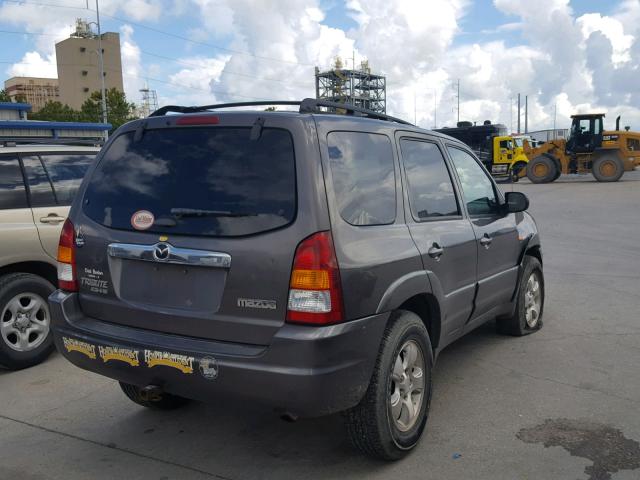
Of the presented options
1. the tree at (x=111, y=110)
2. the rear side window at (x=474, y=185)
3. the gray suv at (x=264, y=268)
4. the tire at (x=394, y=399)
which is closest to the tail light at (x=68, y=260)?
the gray suv at (x=264, y=268)

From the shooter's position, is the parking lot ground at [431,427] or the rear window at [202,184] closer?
the rear window at [202,184]

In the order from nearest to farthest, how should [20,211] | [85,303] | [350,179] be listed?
1. [350,179]
2. [85,303]
3. [20,211]

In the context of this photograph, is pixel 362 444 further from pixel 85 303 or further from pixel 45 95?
pixel 45 95

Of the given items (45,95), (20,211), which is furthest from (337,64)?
(20,211)

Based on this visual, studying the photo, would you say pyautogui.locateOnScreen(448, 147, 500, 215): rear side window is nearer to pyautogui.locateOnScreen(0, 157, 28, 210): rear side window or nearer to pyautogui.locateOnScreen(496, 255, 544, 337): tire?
pyautogui.locateOnScreen(496, 255, 544, 337): tire

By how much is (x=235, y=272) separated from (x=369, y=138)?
114 centimetres

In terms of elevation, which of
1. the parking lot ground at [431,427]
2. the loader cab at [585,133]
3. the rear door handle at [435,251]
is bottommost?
the parking lot ground at [431,427]

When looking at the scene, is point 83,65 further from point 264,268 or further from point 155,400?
point 264,268

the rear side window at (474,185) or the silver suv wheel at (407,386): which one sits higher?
the rear side window at (474,185)

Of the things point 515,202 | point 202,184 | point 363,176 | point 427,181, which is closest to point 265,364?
point 202,184

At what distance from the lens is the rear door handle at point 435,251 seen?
361 cm

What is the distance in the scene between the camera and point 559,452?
3420 millimetres

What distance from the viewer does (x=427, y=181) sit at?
3.95 meters

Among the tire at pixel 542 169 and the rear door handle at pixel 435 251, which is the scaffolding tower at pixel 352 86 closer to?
the tire at pixel 542 169
